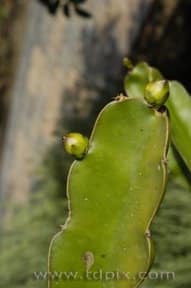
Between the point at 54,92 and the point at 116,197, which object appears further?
the point at 54,92

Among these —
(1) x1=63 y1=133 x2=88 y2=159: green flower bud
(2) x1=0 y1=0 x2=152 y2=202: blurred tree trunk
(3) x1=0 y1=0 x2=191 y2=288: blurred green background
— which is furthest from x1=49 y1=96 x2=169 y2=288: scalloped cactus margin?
(2) x1=0 y1=0 x2=152 y2=202: blurred tree trunk

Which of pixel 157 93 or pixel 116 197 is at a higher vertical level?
pixel 157 93

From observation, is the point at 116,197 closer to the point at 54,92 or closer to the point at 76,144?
the point at 76,144

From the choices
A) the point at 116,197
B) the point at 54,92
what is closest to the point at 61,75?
the point at 54,92

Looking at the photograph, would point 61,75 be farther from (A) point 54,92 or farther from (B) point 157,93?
(B) point 157,93

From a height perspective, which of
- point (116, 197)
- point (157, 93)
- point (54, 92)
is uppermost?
point (157, 93)

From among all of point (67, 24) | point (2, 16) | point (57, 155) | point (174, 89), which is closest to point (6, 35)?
point (2, 16)

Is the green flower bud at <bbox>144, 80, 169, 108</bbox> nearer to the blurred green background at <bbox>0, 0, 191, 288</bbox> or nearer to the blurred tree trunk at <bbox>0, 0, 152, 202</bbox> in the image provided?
the blurred green background at <bbox>0, 0, 191, 288</bbox>
